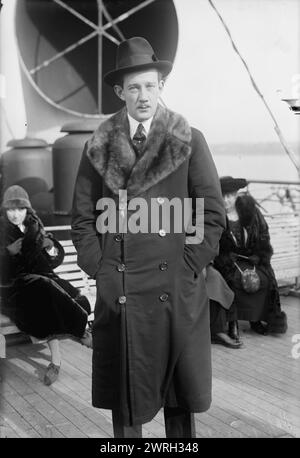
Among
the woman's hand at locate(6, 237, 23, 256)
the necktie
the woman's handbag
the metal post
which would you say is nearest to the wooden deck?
the woman's handbag

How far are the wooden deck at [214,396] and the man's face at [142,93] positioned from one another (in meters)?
1.59

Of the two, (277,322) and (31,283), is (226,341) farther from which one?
(31,283)

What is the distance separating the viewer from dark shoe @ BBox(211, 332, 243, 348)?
13.9ft

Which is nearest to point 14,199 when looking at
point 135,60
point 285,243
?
point 135,60

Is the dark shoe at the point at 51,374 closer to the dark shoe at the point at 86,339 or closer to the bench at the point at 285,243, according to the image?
the dark shoe at the point at 86,339

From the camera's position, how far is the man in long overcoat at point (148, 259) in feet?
8.20

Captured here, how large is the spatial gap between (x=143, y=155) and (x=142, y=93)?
288 mm

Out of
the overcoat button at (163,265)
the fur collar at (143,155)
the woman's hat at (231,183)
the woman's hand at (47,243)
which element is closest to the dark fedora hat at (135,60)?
the fur collar at (143,155)

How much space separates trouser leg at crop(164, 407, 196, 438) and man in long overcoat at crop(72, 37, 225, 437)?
27 mm

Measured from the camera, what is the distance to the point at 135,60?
2.56 meters

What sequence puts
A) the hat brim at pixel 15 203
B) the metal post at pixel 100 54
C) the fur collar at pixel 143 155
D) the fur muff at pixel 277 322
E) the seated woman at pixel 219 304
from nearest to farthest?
the fur collar at pixel 143 155 < the metal post at pixel 100 54 < the hat brim at pixel 15 203 < the seated woman at pixel 219 304 < the fur muff at pixel 277 322

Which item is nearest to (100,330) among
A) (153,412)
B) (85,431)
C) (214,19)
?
(153,412)

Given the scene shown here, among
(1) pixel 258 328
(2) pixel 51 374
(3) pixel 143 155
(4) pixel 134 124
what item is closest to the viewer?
(3) pixel 143 155

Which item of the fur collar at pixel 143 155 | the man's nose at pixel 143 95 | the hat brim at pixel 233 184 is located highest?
the man's nose at pixel 143 95
